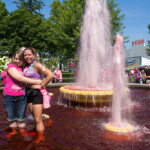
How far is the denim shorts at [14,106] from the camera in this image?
2.88 m

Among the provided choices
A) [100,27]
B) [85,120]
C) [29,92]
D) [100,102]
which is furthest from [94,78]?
[29,92]

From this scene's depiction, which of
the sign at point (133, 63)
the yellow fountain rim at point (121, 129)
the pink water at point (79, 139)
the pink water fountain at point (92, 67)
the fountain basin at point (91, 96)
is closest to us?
the pink water at point (79, 139)

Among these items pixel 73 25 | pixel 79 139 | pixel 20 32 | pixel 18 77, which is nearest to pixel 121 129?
pixel 79 139

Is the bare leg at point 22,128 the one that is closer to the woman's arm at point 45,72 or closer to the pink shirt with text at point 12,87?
the pink shirt with text at point 12,87

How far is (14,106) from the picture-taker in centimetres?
295

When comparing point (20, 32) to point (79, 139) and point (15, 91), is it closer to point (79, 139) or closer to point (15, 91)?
point (15, 91)

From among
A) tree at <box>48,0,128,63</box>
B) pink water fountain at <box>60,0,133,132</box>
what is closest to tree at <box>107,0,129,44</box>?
tree at <box>48,0,128,63</box>

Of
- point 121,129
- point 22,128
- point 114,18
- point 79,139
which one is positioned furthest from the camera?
point 114,18

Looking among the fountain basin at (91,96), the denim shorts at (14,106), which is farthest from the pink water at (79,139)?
the fountain basin at (91,96)

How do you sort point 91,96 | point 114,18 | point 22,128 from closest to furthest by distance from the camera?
point 22,128
point 91,96
point 114,18

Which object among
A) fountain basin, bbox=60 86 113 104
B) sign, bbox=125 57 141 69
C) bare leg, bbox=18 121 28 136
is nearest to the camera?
bare leg, bbox=18 121 28 136

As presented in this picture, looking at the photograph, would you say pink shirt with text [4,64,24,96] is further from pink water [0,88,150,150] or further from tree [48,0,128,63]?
tree [48,0,128,63]

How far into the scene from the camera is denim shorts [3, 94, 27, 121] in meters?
2.88

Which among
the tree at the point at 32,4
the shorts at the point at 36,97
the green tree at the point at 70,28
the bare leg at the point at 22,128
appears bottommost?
the bare leg at the point at 22,128
